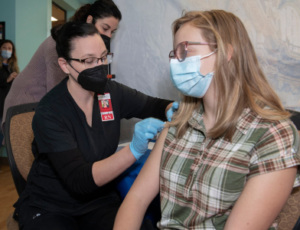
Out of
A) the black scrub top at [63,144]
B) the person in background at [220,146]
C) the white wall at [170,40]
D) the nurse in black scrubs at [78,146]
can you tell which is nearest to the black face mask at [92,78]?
the nurse in black scrubs at [78,146]

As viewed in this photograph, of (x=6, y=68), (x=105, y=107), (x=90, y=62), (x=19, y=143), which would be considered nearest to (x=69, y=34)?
(x=90, y=62)

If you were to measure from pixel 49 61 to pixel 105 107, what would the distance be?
2.10 ft

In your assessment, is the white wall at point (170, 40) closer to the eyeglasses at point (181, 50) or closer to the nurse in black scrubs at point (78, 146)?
the nurse in black scrubs at point (78, 146)

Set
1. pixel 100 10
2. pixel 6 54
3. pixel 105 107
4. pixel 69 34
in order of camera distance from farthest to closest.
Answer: pixel 6 54
pixel 100 10
pixel 105 107
pixel 69 34

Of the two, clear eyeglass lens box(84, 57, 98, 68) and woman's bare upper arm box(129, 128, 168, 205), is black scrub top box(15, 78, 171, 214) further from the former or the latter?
woman's bare upper arm box(129, 128, 168, 205)

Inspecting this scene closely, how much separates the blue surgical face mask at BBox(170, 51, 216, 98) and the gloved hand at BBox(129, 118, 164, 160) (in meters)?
0.23

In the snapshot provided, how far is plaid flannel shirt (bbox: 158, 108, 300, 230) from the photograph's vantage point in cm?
87

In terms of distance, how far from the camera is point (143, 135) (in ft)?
3.95

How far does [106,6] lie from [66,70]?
0.65m

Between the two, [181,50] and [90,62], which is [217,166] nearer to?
[181,50]

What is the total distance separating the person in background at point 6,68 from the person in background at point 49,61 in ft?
6.68

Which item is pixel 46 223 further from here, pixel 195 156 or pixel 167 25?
pixel 167 25

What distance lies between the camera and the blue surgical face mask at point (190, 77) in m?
1.03

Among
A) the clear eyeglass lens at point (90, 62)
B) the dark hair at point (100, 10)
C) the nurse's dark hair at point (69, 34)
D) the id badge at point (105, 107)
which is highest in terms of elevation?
the dark hair at point (100, 10)
